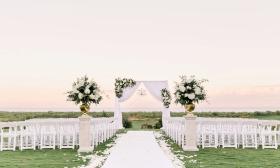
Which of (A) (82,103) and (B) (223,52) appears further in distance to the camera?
(B) (223,52)

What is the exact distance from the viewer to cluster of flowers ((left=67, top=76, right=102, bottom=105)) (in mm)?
12855

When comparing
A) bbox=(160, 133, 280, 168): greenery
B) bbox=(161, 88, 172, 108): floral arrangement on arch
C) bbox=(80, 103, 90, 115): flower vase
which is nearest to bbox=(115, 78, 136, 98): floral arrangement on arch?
bbox=(161, 88, 172, 108): floral arrangement on arch

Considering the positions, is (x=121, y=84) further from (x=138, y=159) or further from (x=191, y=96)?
(x=138, y=159)

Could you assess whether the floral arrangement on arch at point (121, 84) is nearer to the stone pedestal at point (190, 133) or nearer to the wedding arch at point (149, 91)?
the wedding arch at point (149, 91)

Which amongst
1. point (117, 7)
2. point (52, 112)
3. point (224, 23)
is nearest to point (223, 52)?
point (224, 23)

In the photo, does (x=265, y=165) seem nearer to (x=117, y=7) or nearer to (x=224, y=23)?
(x=224, y=23)

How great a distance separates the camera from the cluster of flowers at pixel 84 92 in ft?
42.2

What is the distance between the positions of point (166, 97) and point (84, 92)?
11356mm

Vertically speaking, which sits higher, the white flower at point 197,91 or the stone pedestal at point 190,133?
the white flower at point 197,91

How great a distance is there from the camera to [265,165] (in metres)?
9.56

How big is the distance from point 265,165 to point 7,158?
636cm

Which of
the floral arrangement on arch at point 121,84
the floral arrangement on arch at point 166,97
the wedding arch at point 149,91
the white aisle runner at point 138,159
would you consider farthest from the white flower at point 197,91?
the floral arrangement on arch at point 121,84

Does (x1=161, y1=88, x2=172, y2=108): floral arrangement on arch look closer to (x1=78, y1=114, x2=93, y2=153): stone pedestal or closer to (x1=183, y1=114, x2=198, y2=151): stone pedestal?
(x1=183, y1=114, x2=198, y2=151): stone pedestal

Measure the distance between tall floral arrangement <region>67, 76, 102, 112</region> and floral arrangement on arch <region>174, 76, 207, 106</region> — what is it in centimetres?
244
